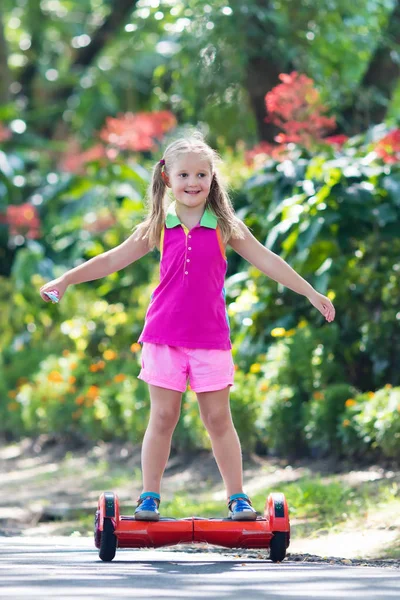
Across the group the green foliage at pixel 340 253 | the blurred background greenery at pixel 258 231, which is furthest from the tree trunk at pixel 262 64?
the green foliage at pixel 340 253

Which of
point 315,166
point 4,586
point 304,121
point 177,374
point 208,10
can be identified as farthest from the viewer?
point 208,10

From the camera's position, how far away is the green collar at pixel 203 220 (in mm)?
5273

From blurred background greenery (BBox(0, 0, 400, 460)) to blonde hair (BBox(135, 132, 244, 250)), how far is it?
45.3 inches

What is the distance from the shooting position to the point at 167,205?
5.41 m

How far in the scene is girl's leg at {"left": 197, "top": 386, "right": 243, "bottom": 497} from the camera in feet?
17.2

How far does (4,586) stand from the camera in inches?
163

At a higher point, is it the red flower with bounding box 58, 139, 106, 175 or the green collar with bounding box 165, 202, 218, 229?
the red flower with bounding box 58, 139, 106, 175

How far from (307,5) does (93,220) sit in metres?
3.71

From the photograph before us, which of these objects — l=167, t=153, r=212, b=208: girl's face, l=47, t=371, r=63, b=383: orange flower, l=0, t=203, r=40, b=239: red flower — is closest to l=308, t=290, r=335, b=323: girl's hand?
l=167, t=153, r=212, b=208: girl's face

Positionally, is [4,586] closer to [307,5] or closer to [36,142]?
[307,5]

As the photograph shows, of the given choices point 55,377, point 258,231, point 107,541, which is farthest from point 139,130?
point 107,541

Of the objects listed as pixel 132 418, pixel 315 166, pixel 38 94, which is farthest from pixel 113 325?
pixel 38 94

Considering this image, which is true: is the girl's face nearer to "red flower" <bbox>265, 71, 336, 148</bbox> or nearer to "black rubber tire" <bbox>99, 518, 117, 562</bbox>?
"black rubber tire" <bbox>99, 518, 117, 562</bbox>

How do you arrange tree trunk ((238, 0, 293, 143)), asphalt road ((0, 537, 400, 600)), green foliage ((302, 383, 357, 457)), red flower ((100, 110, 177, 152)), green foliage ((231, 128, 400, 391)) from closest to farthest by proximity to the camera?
asphalt road ((0, 537, 400, 600)) → green foliage ((302, 383, 357, 457)) → green foliage ((231, 128, 400, 391)) → tree trunk ((238, 0, 293, 143)) → red flower ((100, 110, 177, 152))
